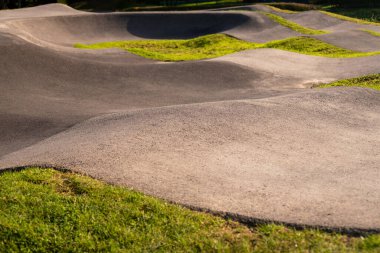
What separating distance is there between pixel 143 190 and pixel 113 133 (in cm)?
315

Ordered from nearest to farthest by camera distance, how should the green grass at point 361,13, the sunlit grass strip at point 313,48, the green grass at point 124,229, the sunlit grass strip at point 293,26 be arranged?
1. the green grass at point 124,229
2. the sunlit grass strip at point 313,48
3. the sunlit grass strip at point 293,26
4. the green grass at point 361,13

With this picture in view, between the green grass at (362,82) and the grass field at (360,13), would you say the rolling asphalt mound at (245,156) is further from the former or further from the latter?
the grass field at (360,13)

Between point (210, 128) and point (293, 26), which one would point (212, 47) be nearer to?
point (293, 26)

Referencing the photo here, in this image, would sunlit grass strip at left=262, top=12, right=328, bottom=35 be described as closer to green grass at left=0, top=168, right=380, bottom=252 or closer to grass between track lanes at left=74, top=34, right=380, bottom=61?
grass between track lanes at left=74, top=34, right=380, bottom=61

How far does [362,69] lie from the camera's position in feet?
67.3

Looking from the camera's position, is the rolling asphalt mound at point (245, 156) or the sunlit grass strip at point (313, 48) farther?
the sunlit grass strip at point (313, 48)

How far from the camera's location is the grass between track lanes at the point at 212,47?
25516 mm

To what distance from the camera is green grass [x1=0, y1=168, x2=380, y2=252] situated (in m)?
6.12

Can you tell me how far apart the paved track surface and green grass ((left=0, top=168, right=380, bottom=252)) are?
0.42 metres

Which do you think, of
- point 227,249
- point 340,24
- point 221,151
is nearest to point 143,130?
point 221,151

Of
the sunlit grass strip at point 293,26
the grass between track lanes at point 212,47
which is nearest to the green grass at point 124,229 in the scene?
the grass between track lanes at point 212,47

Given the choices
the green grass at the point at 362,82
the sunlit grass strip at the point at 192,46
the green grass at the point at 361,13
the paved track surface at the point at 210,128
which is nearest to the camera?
the paved track surface at the point at 210,128

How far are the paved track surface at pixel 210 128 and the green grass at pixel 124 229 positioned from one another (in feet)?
1.38

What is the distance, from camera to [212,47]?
3011cm
